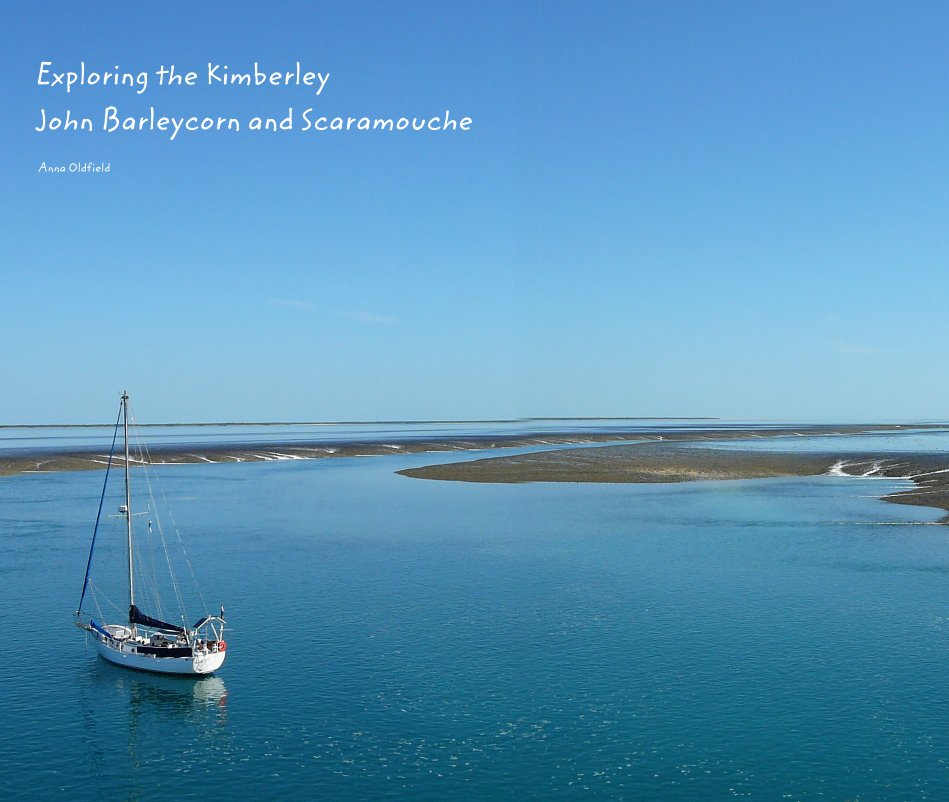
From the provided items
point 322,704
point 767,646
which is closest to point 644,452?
point 767,646

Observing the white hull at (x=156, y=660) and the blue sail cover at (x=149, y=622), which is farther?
the blue sail cover at (x=149, y=622)

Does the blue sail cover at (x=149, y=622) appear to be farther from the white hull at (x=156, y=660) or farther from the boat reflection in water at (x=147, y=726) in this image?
the boat reflection in water at (x=147, y=726)

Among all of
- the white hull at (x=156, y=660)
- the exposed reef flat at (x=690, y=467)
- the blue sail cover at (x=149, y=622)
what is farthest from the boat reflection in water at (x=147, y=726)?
the exposed reef flat at (x=690, y=467)

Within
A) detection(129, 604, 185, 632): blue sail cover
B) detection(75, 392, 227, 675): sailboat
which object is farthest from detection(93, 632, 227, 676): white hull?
detection(129, 604, 185, 632): blue sail cover

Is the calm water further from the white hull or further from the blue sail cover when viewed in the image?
the blue sail cover

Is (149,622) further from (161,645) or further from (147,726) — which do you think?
(147,726)

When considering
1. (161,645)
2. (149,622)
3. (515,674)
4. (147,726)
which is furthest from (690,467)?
(147,726)

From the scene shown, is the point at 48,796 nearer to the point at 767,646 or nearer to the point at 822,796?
the point at 822,796
